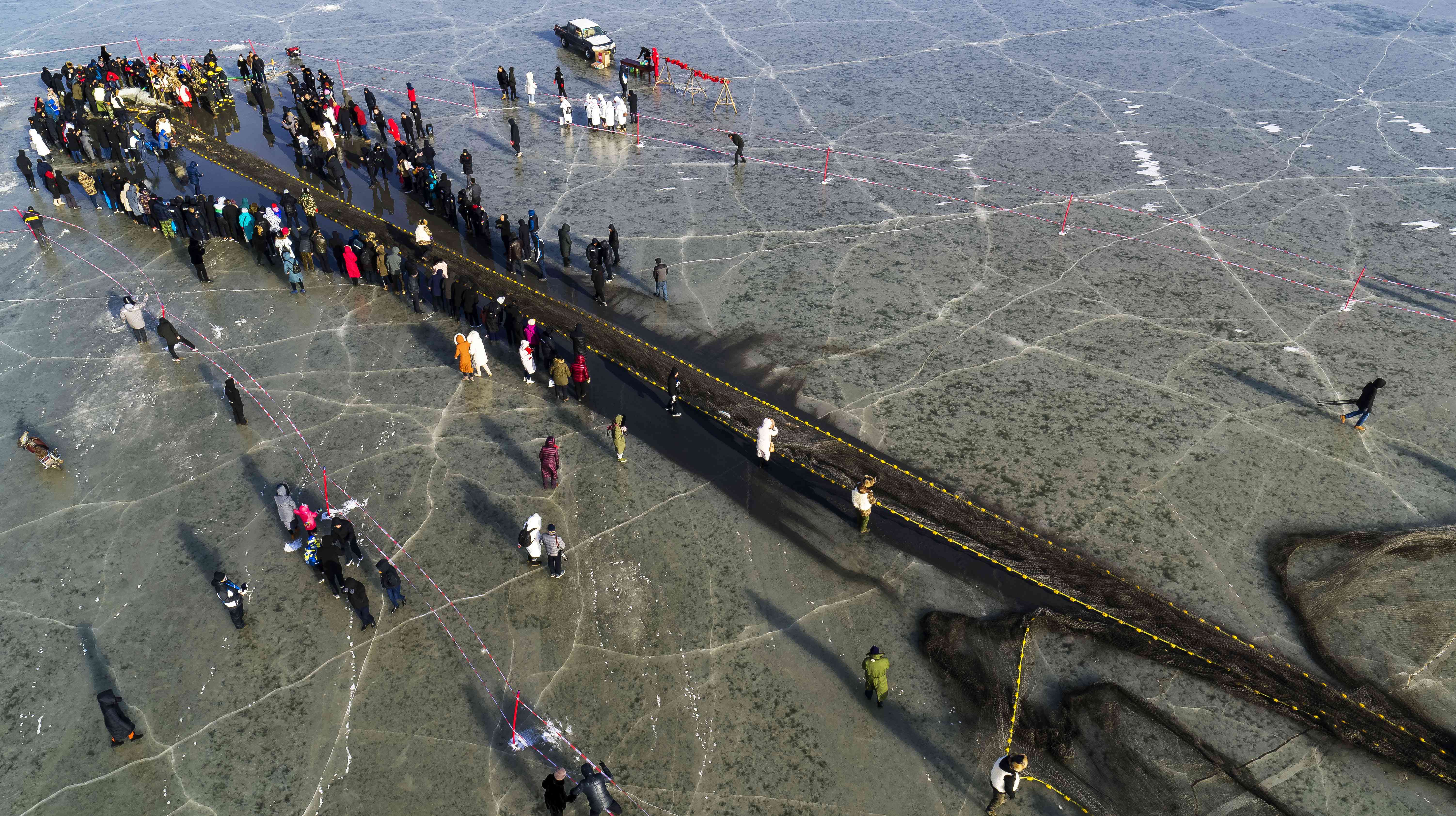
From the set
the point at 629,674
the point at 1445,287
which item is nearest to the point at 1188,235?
the point at 1445,287

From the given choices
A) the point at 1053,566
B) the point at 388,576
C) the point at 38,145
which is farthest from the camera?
the point at 38,145

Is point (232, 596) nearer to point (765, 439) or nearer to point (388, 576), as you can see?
point (388, 576)

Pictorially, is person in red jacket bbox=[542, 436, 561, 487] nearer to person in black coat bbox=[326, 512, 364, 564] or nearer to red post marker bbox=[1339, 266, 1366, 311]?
person in black coat bbox=[326, 512, 364, 564]

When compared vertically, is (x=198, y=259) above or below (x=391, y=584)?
above

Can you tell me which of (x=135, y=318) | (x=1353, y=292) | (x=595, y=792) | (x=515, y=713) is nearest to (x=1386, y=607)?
(x=1353, y=292)

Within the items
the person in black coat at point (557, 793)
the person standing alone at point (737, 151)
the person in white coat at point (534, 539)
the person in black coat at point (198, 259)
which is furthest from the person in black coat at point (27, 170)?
the person in black coat at point (557, 793)

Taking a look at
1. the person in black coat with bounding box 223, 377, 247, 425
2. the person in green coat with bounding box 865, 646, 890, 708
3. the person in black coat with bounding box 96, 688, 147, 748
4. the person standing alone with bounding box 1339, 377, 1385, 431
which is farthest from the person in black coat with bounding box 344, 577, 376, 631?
the person standing alone with bounding box 1339, 377, 1385, 431
